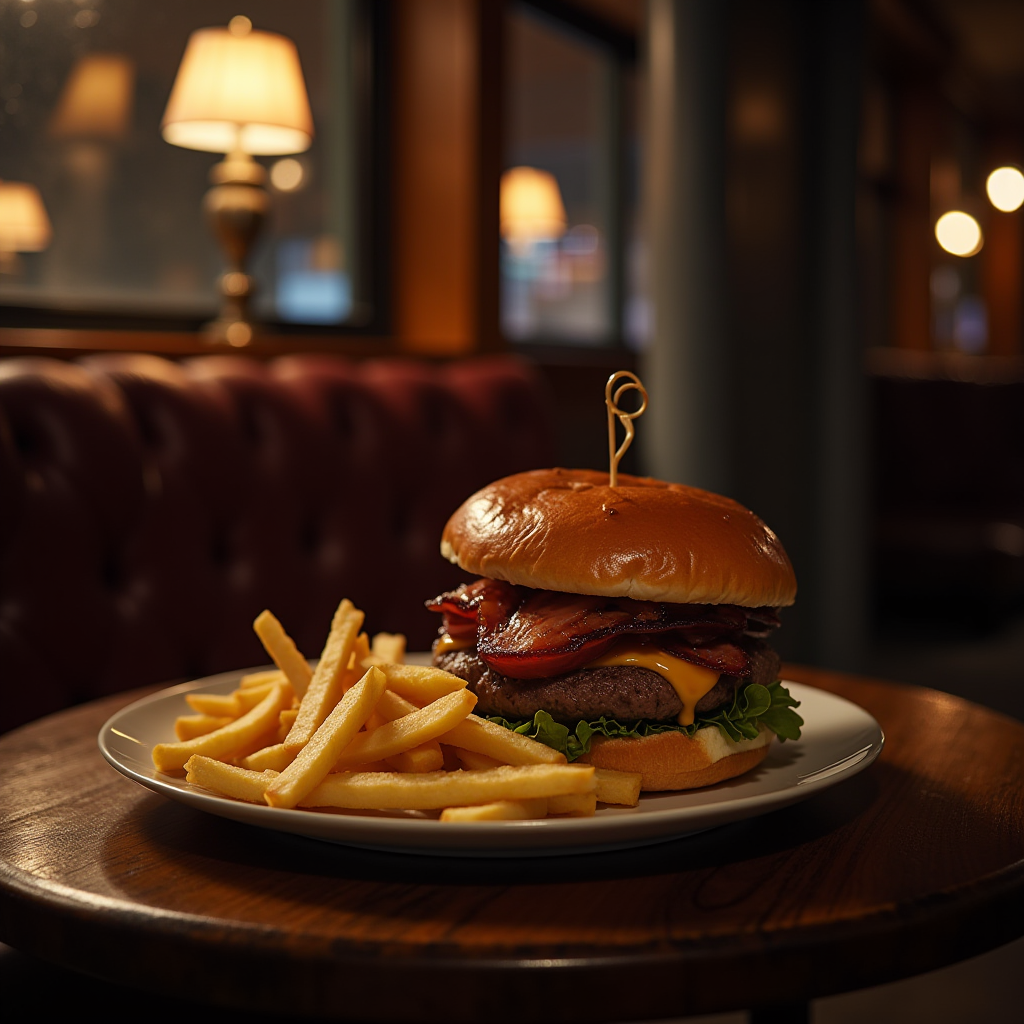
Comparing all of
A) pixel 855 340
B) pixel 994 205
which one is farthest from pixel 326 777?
pixel 994 205

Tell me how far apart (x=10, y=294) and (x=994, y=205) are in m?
11.5

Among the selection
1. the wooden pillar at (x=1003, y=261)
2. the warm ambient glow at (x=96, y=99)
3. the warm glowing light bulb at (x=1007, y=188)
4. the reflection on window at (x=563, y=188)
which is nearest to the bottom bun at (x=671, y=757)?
the warm ambient glow at (x=96, y=99)

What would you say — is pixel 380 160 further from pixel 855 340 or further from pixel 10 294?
pixel 855 340

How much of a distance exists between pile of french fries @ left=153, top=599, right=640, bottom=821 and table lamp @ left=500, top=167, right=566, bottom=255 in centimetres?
493

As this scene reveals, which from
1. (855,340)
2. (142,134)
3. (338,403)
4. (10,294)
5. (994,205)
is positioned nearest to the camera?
(338,403)

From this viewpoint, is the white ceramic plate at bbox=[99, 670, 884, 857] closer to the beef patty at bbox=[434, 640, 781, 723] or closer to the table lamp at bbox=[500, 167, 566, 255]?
the beef patty at bbox=[434, 640, 781, 723]

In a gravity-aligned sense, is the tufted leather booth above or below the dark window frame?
below

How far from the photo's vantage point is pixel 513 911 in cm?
93

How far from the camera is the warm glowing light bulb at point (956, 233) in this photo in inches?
447

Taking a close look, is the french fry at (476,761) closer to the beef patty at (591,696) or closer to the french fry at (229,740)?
the beef patty at (591,696)

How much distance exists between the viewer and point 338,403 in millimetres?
3029

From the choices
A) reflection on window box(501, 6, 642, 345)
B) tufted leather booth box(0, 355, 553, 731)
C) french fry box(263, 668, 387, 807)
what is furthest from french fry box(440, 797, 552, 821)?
reflection on window box(501, 6, 642, 345)

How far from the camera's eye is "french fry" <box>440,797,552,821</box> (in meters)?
1.01

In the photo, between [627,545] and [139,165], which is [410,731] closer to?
[627,545]
